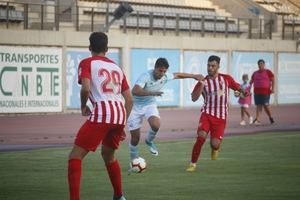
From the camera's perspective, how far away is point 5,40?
32781mm

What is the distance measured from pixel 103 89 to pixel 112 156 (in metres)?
0.84

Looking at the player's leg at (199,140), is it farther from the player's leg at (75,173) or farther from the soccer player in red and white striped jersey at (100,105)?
the player's leg at (75,173)

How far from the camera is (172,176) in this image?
14867 mm

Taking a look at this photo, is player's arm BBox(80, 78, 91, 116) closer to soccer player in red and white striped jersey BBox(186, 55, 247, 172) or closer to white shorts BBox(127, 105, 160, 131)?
soccer player in red and white striped jersey BBox(186, 55, 247, 172)

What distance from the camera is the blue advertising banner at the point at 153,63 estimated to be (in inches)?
1510

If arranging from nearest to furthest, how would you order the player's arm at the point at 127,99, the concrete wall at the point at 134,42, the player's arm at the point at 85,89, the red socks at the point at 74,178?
the red socks at the point at 74,178
the player's arm at the point at 85,89
the player's arm at the point at 127,99
the concrete wall at the point at 134,42

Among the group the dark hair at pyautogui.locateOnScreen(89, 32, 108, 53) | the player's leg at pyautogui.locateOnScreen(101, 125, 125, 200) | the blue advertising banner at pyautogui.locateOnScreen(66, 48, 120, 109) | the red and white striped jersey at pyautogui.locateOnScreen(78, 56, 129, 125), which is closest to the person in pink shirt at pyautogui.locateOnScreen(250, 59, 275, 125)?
the blue advertising banner at pyautogui.locateOnScreen(66, 48, 120, 109)

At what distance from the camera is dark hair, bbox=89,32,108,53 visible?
1089 cm

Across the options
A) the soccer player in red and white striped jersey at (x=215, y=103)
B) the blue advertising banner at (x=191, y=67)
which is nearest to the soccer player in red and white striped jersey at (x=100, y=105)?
the soccer player in red and white striped jersey at (x=215, y=103)

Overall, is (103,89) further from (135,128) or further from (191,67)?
(191,67)

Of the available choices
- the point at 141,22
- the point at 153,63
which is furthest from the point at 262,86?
the point at 141,22

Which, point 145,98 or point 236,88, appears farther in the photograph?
point 145,98

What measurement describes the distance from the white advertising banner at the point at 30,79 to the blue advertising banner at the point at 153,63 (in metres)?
4.34

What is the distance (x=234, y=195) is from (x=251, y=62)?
32845 mm
